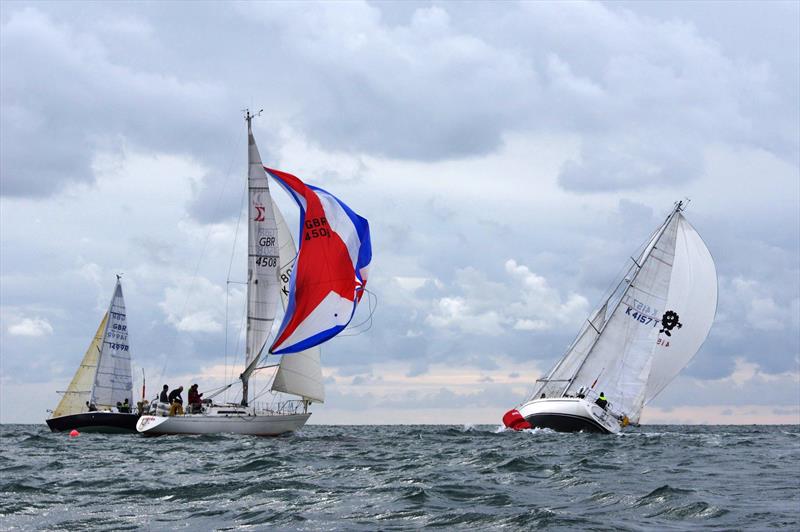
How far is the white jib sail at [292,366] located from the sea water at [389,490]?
1019 centimetres

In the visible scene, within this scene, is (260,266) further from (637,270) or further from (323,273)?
(637,270)

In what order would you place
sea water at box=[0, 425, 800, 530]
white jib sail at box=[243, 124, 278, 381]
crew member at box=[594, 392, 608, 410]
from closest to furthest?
1. sea water at box=[0, 425, 800, 530]
2. white jib sail at box=[243, 124, 278, 381]
3. crew member at box=[594, 392, 608, 410]

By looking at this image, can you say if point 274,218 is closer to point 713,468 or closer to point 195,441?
point 195,441

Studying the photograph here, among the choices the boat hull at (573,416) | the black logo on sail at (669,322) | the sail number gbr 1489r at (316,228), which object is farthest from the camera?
the black logo on sail at (669,322)

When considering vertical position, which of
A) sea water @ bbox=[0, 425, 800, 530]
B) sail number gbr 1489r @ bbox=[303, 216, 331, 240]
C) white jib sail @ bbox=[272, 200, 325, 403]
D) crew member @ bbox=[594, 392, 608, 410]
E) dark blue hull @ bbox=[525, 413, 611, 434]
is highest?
sail number gbr 1489r @ bbox=[303, 216, 331, 240]

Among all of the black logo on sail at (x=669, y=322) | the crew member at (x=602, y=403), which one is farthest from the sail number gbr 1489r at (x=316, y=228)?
the black logo on sail at (x=669, y=322)

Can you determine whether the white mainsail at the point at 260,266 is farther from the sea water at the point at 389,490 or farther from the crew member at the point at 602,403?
the crew member at the point at 602,403

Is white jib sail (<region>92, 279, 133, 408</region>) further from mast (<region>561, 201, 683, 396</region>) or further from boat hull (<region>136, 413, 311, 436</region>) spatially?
mast (<region>561, 201, 683, 396</region>)

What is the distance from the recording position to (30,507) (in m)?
16.6

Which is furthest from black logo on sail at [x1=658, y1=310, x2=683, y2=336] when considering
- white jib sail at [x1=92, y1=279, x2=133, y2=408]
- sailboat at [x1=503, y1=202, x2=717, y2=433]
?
white jib sail at [x1=92, y1=279, x2=133, y2=408]

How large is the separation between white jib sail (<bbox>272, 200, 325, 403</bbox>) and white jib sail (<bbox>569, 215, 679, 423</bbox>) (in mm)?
15959

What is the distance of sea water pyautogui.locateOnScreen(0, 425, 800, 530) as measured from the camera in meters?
15.2

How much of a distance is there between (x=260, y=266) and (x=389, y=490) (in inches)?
942

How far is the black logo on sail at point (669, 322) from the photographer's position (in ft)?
166
